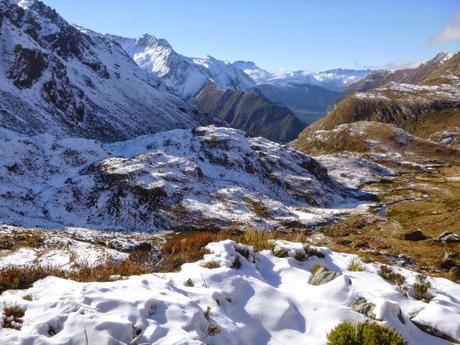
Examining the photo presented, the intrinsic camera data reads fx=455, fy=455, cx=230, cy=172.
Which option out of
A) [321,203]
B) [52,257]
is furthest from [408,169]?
[52,257]

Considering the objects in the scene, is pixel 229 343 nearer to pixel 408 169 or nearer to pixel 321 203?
pixel 321 203

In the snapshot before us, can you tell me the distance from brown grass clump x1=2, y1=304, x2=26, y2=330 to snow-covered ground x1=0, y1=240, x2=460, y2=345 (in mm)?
115

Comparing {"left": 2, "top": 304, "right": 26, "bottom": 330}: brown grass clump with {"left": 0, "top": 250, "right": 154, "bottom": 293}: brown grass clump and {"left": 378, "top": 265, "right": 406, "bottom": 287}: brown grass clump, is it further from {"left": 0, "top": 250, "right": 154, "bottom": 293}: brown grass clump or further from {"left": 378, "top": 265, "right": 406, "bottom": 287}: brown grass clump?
{"left": 378, "top": 265, "right": 406, "bottom": 287}: brown grass clump

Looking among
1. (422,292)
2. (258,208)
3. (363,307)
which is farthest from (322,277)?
(258,208)

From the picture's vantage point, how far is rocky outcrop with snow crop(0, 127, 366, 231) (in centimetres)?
6369

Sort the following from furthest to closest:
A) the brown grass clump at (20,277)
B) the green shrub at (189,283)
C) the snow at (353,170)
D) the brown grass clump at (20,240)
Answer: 1. the snow at (353,170)
2. the brown grass clump at (20,240)
3. the green shrub at (189,283)
4. the brown grass clump at (20,277)

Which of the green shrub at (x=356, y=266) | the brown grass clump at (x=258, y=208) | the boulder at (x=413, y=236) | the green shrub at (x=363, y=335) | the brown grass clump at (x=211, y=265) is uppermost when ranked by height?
the green shrub at (x=363, y=335)

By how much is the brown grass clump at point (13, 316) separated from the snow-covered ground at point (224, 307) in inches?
4.5

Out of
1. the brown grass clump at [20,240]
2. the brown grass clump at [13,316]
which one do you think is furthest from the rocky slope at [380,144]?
the brown grass clump at [13,316]

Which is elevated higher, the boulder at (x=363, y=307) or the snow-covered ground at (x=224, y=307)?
the boulder at (x=363, y=307)

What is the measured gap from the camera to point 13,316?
30.4 ft

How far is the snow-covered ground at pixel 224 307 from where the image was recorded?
9102mm

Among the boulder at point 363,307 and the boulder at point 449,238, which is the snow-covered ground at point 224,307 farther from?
the boulder at point 449,238

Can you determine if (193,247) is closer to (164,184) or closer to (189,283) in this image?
(189,283)
